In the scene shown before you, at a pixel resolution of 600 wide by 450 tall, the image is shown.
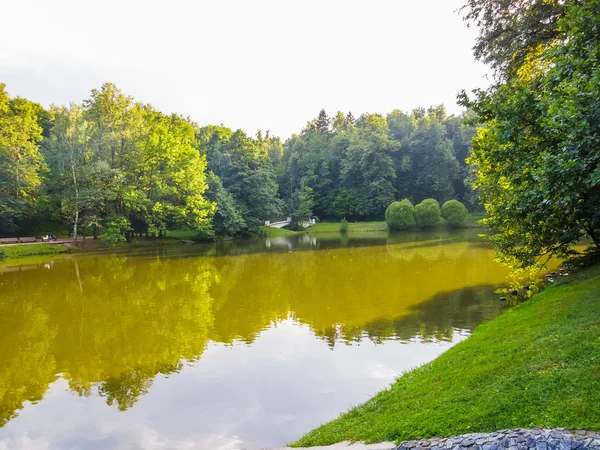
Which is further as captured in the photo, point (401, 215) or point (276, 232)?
point (276, 232)

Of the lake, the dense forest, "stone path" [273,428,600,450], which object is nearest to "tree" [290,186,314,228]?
the dense forest

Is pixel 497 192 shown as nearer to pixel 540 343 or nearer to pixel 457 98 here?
pixel 457 98

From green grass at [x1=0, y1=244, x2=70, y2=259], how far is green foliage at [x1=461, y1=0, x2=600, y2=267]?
1342 inches

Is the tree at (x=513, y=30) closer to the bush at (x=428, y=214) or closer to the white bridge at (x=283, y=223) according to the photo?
the bush at (x=428, y=214)

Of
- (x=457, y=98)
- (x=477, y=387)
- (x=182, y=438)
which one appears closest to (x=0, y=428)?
(x=182, y=438)

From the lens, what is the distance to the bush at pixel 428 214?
50469 mm

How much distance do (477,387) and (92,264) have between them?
28322 mm

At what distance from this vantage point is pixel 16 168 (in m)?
35.8

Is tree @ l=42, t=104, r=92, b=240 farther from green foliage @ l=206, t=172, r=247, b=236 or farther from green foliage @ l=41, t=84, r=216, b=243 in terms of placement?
green foliage @ l=206, t=172, r=247, b=236

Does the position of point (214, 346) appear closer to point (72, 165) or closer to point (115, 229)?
point (115, 229)

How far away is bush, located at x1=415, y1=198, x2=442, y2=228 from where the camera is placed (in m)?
50.5

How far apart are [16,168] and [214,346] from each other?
1347 inches

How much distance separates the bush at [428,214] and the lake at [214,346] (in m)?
28.1

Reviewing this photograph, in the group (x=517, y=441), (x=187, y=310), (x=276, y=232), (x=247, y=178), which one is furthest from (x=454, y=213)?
(x=517, y=441)
